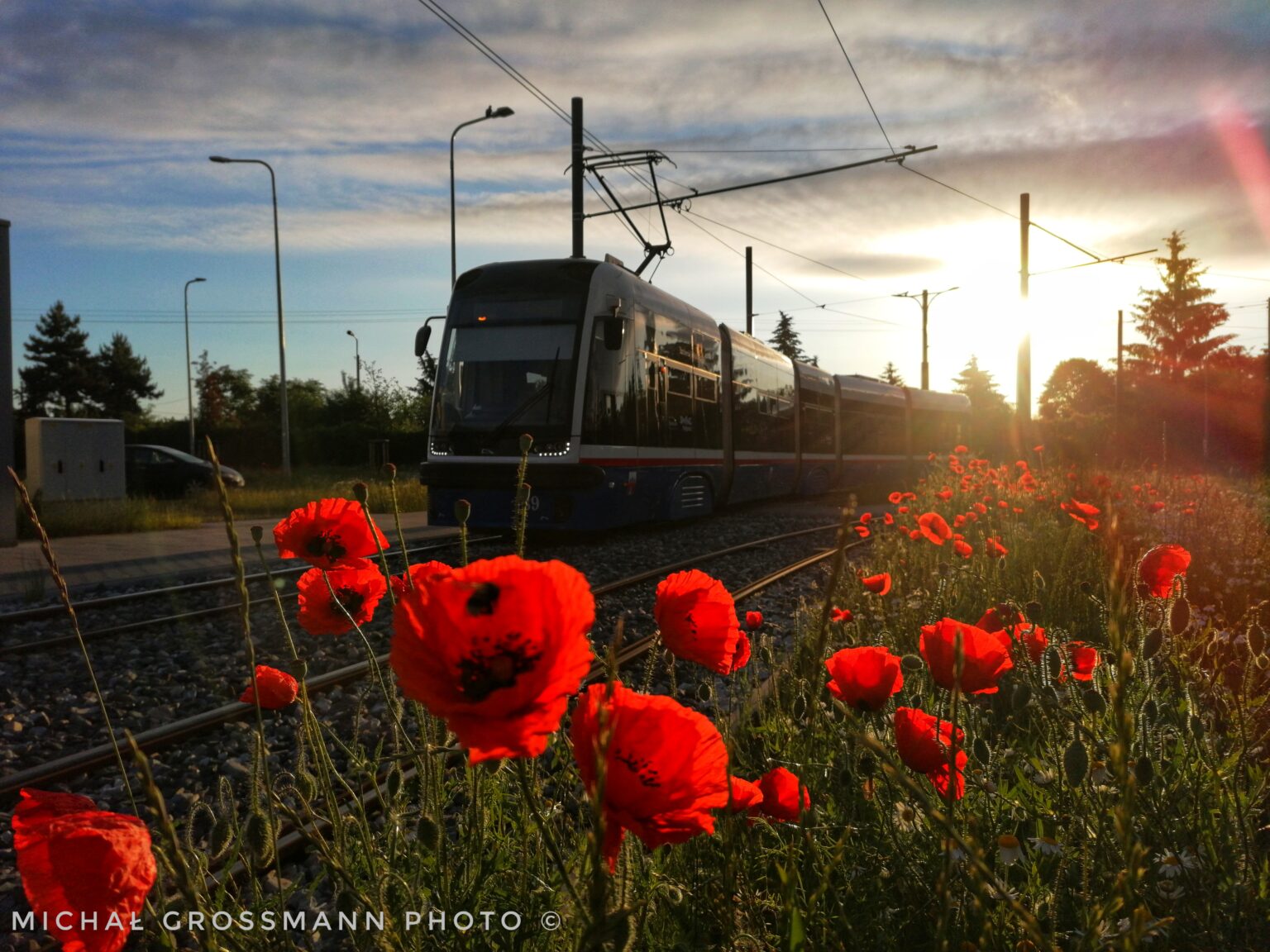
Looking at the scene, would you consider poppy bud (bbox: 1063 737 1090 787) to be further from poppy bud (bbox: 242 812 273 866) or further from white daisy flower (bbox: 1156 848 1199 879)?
poppy bud (bbox: 242 812 273 866)

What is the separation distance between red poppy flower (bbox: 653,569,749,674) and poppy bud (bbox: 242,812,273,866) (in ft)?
1.92

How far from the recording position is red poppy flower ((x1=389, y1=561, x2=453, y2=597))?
0.93m

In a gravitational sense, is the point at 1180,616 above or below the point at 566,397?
below

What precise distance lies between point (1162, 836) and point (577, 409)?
8497mm

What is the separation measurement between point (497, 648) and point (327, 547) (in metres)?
0.71

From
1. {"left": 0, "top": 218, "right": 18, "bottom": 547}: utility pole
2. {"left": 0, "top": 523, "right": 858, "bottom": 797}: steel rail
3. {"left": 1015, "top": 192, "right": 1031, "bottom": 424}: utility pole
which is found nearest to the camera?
{"left": 0, "top": 523, "right": 858, "bottom": 797}: steel rail

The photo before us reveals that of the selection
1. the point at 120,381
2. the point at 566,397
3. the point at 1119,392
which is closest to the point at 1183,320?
the point at 1119,392

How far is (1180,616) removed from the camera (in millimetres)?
1804

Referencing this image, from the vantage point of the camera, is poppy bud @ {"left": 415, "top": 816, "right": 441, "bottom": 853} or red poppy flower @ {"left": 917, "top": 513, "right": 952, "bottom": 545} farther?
red poppy flower @ {"left": 917, "top": 513, "right": 952, "bottom": 545}

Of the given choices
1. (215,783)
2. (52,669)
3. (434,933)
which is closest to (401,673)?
(434,933)

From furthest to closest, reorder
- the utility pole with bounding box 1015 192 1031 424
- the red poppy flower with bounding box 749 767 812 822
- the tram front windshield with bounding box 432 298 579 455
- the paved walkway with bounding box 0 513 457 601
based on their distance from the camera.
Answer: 1. the utility pole with bounding box 1015 192 1031 424
2. the tram front windshield with bounding box 432 298 579 455
3. the paved walkway with bounding box 0 513 457 601
4. the red poppy flower with bounding box 749 767 812 822

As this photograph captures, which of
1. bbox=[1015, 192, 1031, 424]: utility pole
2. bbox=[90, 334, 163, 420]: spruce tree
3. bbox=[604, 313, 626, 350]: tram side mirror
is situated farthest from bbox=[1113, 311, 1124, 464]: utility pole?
bbox=[90, 334, 163, 420]: spruce tree

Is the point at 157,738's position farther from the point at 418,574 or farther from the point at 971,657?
the point at 971,657

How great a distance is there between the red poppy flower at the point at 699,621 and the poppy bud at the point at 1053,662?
0.71 metres
